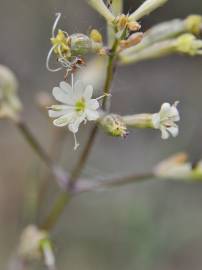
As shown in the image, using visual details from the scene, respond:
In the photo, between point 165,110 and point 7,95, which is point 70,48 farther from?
point 7,95

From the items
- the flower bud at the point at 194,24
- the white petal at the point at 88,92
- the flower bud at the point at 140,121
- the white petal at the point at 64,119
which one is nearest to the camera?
the white petal at the point at 88,92

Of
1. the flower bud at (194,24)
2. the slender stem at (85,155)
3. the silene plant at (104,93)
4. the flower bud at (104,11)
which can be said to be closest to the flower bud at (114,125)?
the silene plant at (104,93)

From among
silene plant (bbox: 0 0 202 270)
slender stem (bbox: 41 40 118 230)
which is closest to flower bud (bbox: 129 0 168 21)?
silene plant (bbox: 0 0 202 270)

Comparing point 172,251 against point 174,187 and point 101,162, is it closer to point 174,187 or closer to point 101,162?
point 174,187

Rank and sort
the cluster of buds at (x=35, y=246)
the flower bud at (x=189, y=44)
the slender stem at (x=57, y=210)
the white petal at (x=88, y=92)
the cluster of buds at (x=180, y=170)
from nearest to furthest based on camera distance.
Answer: the white petal at (x=88, y=92)
the flower bud at (x=189, y=44)
the cluster of buds at (x=35, y=246)
the cluster of buds at (x=180, y=170)
the slender stem at (x=57, y=210)

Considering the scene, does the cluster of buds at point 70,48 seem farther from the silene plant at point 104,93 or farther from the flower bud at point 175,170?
the flower bud at point 175,170

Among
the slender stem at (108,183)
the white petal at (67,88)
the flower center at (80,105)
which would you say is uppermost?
the white petal at (67,88)

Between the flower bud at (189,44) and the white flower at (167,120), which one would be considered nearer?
the white flower at (167,120)

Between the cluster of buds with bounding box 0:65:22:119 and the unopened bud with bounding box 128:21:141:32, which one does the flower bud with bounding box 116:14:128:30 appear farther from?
the cluster of buds with bounding box 0:65:22:119
